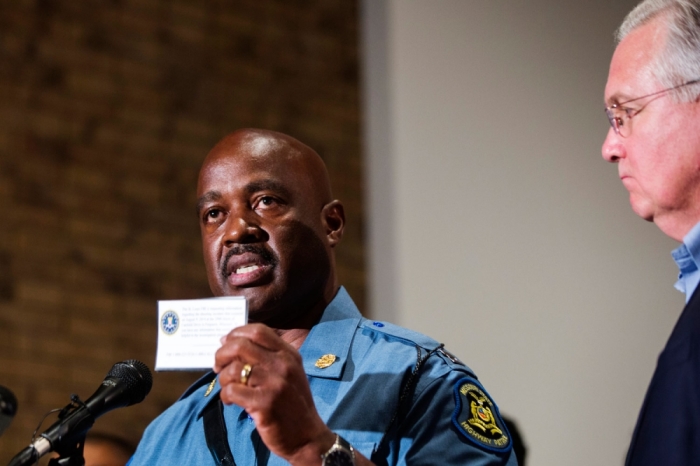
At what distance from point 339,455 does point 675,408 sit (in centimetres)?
55

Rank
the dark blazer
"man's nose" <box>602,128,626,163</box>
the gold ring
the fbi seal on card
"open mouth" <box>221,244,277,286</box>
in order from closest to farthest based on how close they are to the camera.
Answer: the dark blazer → the gold ring → the fbi seal on card → "man's nose" <box>602,128,626,163</box> → "open mouth" <box>221,244,277,286</box>

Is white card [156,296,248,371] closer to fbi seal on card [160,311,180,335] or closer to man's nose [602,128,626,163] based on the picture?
fbi seal on card [160,311,180,335]

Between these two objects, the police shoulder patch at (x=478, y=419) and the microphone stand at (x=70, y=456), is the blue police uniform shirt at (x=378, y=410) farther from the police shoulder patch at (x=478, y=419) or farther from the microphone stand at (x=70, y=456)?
the microphone stand at (x=70, y=456)

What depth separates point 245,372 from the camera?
165cm

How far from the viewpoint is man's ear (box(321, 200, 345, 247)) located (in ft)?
8.07

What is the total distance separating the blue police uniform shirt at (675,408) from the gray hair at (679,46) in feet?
1.50

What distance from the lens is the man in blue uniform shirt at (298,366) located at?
168cm

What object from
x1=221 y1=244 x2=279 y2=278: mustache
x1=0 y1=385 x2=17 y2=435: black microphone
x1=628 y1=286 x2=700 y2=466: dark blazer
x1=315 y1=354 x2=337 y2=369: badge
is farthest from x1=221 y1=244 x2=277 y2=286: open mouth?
x1=628 y1=286 x2=700 y2=466: dark blazer

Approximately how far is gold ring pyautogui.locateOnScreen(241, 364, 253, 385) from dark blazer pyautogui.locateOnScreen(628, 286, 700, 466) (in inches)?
22.6

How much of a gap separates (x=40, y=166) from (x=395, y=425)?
305 centimetres

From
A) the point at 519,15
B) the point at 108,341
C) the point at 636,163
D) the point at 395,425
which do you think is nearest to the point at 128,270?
the point at 108,341

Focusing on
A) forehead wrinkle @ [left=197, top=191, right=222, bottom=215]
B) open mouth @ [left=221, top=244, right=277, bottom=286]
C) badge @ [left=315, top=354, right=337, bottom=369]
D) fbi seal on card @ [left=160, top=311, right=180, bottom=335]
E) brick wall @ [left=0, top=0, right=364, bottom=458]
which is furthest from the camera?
brick wall @ [left=0, top=0, right=364, bottom=458]

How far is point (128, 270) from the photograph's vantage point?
471cm

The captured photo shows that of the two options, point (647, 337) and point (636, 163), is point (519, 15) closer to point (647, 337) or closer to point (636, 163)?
point (647, 337)
